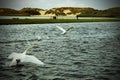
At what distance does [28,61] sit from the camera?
11797 mm

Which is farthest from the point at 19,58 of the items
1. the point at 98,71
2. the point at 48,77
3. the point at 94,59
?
the point at 94,59

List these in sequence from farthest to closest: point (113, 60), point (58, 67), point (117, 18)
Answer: point (117, 18)
point (113, 60)
point (58, 67)

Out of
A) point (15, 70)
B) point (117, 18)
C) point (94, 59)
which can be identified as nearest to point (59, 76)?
point (15, 70)

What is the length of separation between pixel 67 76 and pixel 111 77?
179 cm

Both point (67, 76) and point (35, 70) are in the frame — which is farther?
point (35, 70)

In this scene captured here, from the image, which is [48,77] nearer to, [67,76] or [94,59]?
[67,76]

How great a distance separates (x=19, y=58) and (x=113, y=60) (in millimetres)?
5206

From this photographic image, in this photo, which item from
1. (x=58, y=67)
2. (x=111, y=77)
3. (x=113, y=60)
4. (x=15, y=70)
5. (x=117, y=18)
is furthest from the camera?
(x=117, y=18)

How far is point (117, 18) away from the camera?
73250 mm

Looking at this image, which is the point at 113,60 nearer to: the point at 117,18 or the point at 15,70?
Result: the point at 15,70

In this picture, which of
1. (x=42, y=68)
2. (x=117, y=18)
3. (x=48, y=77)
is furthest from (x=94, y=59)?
(x=117, y=18)

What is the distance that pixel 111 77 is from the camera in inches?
407

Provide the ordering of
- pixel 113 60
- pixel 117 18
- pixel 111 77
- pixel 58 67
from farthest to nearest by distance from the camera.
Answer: pixel 117 18 < pixel 113 60 < pixel 58 67 < pixel 111 77

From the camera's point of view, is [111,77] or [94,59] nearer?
[111,77]
